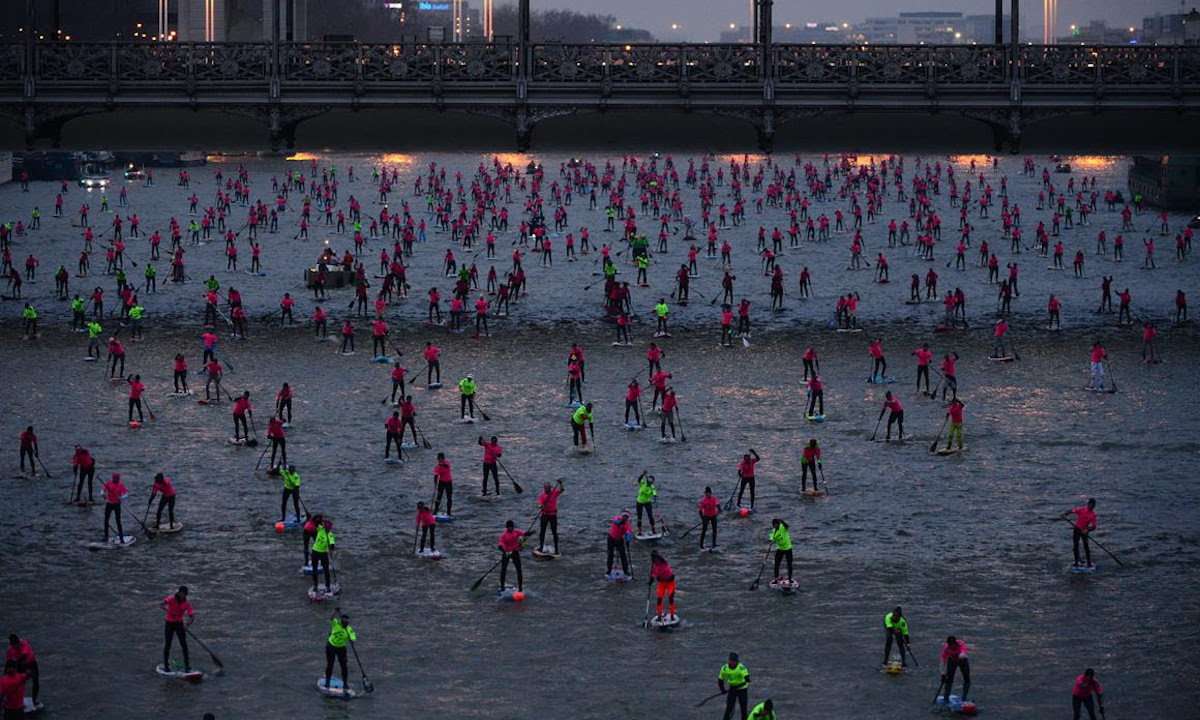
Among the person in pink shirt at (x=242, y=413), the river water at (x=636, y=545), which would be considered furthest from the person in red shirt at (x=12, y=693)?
the person in pink shirt at (x=242, y=413)

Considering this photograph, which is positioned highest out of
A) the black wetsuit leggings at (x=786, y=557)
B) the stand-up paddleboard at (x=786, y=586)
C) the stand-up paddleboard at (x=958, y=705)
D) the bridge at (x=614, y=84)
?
the bridge at (x=614, y=84)

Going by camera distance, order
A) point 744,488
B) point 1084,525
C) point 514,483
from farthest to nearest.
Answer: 1. point 514,483
2. point 744,488
3. point 1084,525

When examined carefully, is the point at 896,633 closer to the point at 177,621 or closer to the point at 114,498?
the point at 177,621

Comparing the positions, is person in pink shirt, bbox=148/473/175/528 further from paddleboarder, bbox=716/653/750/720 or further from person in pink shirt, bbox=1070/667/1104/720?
person in pink shirt, bbox=1070/667/1104/720

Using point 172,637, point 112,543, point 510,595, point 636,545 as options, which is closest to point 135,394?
point 112,543

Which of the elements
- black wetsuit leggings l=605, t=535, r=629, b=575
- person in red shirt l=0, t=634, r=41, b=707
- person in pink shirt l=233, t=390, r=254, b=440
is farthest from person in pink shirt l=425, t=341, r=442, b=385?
person in red shirt l=0, t=634, r=41, b=707

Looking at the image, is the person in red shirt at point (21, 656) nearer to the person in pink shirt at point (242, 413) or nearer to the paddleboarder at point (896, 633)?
the paddleboarder at point (896, 633)
